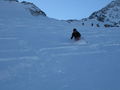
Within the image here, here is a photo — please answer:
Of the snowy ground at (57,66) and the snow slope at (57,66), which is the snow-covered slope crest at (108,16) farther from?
the snow slope at (57,66)

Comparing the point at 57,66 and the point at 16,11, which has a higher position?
the point at 16,11

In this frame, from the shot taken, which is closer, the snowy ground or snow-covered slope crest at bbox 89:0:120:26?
the snowy ground

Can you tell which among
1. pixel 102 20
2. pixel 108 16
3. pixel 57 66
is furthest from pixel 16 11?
pixel 108 16

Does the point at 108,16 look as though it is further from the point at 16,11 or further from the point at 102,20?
the point at 16,11

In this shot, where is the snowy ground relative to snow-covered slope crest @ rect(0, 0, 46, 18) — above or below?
below

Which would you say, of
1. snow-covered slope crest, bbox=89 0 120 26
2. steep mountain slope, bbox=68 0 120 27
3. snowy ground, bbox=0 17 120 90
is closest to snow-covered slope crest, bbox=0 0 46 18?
steep mountain slope, bbox=68 0 120 27

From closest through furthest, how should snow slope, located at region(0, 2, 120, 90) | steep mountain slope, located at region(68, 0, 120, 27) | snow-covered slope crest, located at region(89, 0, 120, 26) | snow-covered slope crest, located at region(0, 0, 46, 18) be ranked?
snow slope, located at region(0, 2, 120, 90) < snow-covered slope crest, located at region(0, 0, 46, 18) < steep mountain slope, located at region(68, 0, 120, 27) < snow-covered slope crest, located at region(89, 0, 120, 26)

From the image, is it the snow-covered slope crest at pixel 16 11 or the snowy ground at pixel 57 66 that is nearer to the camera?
the snowy ground at pixel 57 66

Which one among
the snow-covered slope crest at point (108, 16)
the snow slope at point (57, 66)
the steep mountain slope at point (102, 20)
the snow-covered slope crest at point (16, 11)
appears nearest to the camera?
the snow slope at point (57, 66)

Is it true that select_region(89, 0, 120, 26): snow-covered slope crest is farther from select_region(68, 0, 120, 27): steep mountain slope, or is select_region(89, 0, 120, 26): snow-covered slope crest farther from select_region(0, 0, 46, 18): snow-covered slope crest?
select_region(0, 0, 46, 18): snow-covered slope crest

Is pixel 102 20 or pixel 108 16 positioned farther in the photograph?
pixel 108 16

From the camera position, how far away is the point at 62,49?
1055 cm

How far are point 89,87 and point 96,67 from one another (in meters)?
1.93

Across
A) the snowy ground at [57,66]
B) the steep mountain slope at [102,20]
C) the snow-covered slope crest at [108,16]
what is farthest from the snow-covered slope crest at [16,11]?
the snow-covered slope crest at [108,16]
